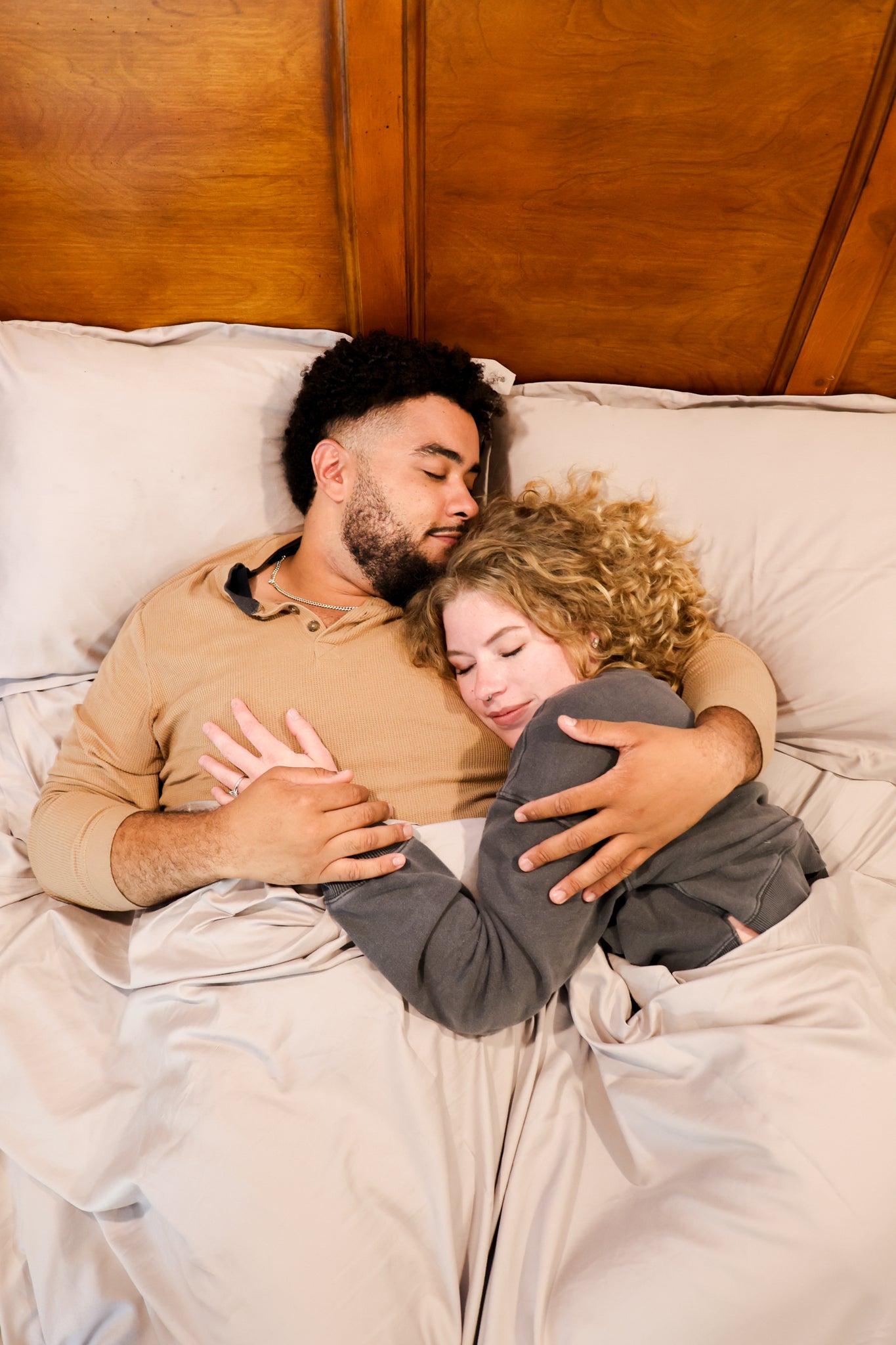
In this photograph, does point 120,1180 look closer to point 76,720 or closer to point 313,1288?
point 313,1288

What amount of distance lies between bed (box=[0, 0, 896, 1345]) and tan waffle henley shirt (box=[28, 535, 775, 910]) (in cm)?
10

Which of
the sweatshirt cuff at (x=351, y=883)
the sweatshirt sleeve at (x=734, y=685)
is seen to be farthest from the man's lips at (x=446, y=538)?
the sweatshirt cuff at (x=351, y=883)

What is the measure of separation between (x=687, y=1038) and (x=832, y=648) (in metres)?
0.71

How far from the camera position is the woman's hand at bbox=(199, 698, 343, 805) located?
3.94ft

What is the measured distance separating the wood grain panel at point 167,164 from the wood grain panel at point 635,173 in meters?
0.23

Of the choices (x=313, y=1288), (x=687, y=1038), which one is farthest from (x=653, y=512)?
(x=313, y=1288)

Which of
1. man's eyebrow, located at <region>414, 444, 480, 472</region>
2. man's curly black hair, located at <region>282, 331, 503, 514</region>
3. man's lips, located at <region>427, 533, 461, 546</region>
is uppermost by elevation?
man's curly black hair, located at <region>282, 331, 503, 514</region>

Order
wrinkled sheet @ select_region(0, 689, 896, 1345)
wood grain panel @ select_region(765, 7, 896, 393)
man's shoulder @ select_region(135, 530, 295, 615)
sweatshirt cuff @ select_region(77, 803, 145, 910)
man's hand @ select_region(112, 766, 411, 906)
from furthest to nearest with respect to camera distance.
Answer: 1. man's shoulder @ select_region(135, 530, 295, 615)
2. wood grain panel @ select_region(765, 7, 896, 393)
3. sweatshirt cuff @ select_region(77, 803, 145, 910)
4. man's hand @ select_region(112, 766, 411, 906)
5. wrinkled sheet @ select_region(0, 689, 896, 1345)

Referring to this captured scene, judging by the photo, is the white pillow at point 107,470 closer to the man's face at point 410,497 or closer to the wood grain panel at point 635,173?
the man's face at point 410,497

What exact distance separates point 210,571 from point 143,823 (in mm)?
500

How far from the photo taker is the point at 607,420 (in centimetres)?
153

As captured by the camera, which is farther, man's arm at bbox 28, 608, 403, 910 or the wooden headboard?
the wooden headboard

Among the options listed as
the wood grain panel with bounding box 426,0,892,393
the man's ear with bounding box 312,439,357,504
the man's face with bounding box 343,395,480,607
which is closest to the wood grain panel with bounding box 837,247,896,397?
the wood grain panel with bounding box 426,0,892,393

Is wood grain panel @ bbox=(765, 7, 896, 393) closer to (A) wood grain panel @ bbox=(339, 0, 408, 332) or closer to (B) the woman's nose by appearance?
(A) wood grain panel @ bbox=(339, 0, 408, 332)
